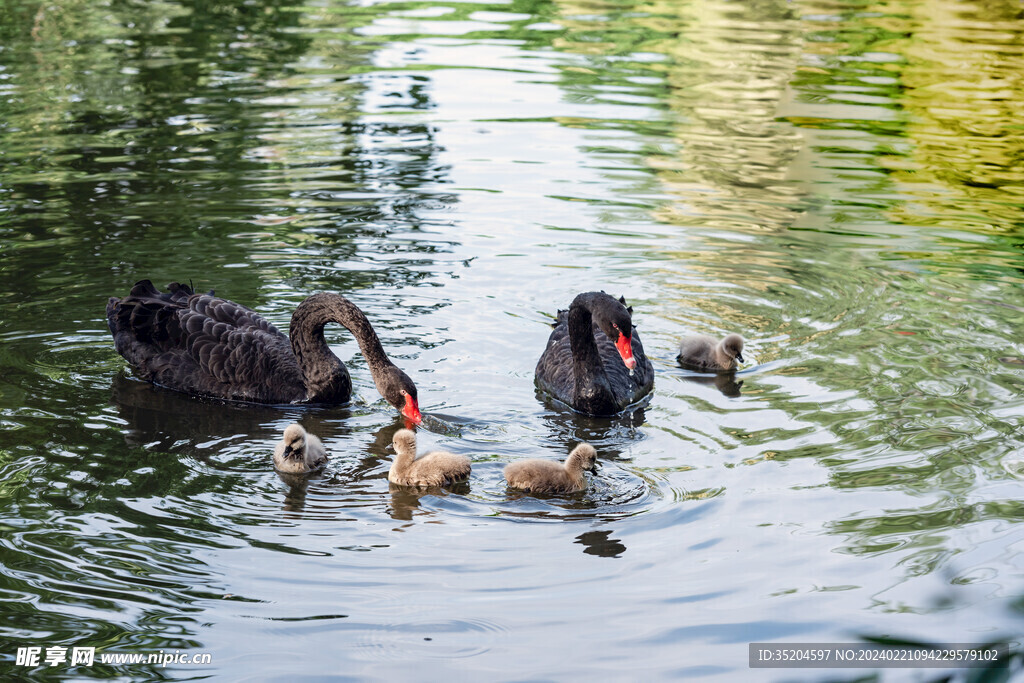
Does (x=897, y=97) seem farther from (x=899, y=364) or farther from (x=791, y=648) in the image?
(x=791, y=648)

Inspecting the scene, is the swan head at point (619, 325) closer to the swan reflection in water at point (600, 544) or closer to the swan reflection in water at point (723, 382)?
the swan reflection in water at point (723, 382)

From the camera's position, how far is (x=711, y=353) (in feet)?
24.5

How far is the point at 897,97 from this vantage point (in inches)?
564

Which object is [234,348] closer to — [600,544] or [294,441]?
[294,441]

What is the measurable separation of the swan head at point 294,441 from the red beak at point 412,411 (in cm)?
75

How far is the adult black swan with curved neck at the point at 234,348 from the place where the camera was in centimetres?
700

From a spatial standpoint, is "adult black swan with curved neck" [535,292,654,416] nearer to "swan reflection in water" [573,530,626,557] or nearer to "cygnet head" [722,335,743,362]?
"cygnet head" [722,335,743,362]

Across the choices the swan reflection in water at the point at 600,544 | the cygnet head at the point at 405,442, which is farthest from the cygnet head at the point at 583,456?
the cygnet head at the point at 405,442

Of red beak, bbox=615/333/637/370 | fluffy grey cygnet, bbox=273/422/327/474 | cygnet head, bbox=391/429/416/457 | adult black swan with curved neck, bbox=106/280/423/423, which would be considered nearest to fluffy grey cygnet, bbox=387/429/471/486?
cygnet head, bbox=391/429/416/457

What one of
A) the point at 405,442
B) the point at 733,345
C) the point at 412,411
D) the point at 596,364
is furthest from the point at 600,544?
the point at 733,345

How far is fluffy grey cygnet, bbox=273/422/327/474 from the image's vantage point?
5734 millimetres

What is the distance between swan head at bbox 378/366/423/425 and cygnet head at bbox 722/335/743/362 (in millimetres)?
2091

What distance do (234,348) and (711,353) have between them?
9.98ft

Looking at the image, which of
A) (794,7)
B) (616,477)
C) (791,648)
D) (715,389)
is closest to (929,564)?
(791,648)
